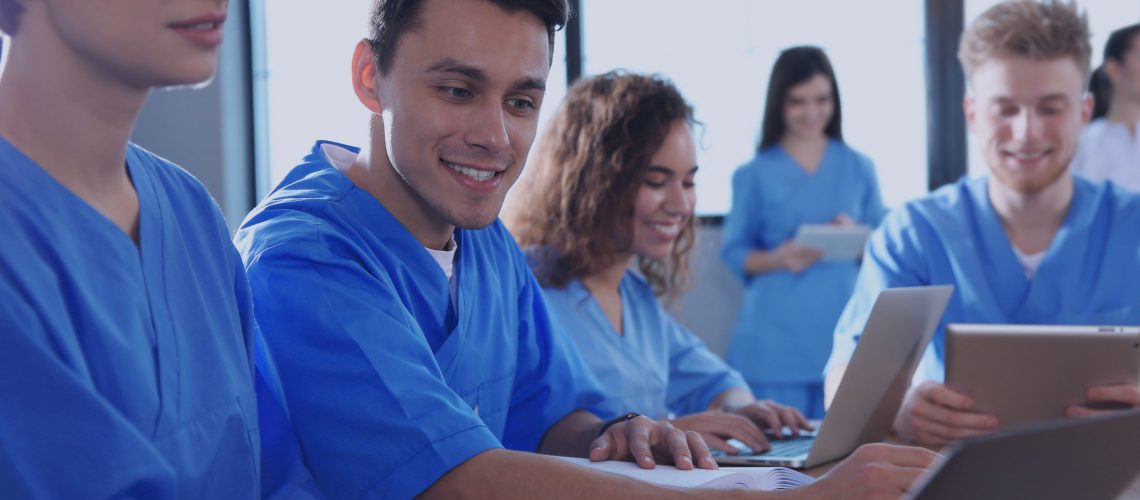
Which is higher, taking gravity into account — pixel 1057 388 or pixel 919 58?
pixel 919 58

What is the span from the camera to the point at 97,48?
0.73 m

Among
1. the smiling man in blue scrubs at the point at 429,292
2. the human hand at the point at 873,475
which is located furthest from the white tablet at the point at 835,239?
the human hand at the point at 873,475

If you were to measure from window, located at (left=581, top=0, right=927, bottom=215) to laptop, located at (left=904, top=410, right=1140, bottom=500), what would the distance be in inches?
114

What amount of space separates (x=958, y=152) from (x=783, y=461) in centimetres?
272

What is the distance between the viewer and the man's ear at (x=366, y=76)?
120cm

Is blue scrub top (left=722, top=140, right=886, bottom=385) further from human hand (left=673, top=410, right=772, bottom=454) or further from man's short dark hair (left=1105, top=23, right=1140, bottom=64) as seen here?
human hand (left=673, top=410, right=772, bottom=454)

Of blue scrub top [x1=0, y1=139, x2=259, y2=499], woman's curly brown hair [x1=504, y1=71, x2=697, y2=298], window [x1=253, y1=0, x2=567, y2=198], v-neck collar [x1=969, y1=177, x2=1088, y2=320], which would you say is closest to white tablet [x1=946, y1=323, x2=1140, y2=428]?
v-neck collar [x1=969, y1=177, x2=1088, y2=320]

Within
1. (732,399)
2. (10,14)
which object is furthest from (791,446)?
(10,14)

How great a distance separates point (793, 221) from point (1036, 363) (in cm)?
209

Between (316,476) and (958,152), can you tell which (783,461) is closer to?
(316,476)

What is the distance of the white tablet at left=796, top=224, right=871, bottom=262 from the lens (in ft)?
10.1

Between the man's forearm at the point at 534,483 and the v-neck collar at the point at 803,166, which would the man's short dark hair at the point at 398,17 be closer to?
the man's forearm at the point at 534,483

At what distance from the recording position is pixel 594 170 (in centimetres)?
186

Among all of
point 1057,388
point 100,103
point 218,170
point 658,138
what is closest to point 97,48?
point 100,103
